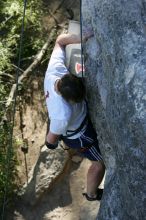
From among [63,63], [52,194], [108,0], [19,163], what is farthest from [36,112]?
[108,0]

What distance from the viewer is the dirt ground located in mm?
6539

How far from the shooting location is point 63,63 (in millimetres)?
4492

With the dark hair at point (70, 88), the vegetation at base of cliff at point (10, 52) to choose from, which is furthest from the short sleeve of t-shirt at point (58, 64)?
the vegetation at base of cliff at point (10, 52)

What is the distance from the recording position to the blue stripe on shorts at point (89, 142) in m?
4.61

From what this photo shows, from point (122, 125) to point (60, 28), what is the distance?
424 centimetres

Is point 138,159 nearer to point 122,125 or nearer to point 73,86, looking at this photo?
point 122,125

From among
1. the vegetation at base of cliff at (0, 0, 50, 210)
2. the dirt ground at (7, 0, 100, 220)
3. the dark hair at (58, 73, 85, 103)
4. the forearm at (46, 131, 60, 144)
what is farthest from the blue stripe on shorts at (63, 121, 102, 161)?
the vegetation at base of cliff at (0, 0, 50, 210)

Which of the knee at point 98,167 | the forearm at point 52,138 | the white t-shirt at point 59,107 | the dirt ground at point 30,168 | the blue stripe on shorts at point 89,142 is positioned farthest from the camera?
the dirt ground at point 30,168

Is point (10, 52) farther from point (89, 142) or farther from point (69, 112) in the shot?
point (69, 112)

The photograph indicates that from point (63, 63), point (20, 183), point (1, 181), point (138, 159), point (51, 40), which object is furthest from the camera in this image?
point (51, 40)

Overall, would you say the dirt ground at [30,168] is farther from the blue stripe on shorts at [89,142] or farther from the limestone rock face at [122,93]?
the limestone rock face at [122,93]

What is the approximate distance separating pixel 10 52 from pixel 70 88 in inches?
131

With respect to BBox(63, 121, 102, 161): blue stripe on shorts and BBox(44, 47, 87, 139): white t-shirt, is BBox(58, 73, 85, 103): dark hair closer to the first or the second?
BBox(44, 47, 87, 139): white t-shirt

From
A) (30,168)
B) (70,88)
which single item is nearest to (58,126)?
(70,88)
